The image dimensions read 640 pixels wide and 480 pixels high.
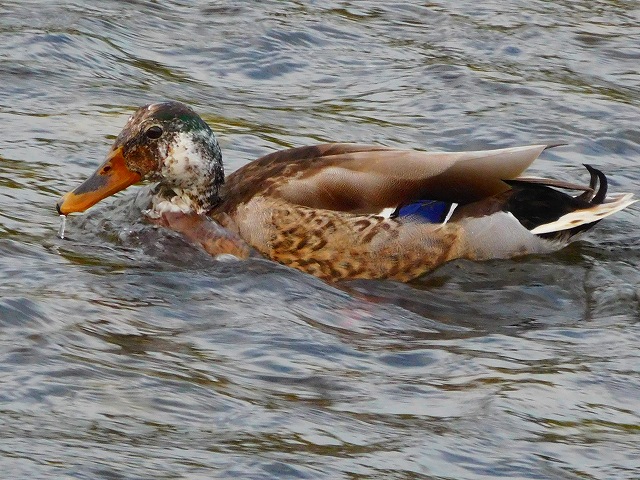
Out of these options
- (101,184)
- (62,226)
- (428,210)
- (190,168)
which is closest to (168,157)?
(190,168)

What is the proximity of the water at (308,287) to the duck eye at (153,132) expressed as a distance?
1.83 ft

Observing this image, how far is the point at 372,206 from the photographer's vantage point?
8.70 metres

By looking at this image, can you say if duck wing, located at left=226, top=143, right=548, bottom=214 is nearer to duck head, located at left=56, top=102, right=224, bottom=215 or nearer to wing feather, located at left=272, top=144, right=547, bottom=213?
wing feather, located at left=272, top=144, right=547, bottom=213

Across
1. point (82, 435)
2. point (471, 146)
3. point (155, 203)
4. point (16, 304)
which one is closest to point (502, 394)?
point (82, 435)

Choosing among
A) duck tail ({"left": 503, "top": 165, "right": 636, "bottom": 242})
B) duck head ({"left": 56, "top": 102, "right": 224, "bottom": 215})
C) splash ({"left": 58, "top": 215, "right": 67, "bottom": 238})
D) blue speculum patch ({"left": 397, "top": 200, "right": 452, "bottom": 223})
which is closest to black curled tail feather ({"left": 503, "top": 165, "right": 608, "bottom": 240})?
duck tail ({"left": 503, "top": 165, "right": 636, "bottom": 242})

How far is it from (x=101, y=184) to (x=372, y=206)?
1.62m

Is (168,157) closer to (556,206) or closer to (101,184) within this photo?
(101,184)

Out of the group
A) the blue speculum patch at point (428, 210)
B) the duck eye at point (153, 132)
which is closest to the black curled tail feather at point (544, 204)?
the blue speculum patch at point (428, 210)

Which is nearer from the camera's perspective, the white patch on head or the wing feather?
the wing feather

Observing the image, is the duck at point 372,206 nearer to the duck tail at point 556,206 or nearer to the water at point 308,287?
the duck tail at point 556,206

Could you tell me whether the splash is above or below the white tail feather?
below

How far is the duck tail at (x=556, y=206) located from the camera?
879 centimetres

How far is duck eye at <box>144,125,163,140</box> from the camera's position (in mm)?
9051

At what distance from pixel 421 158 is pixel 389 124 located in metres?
2.59
